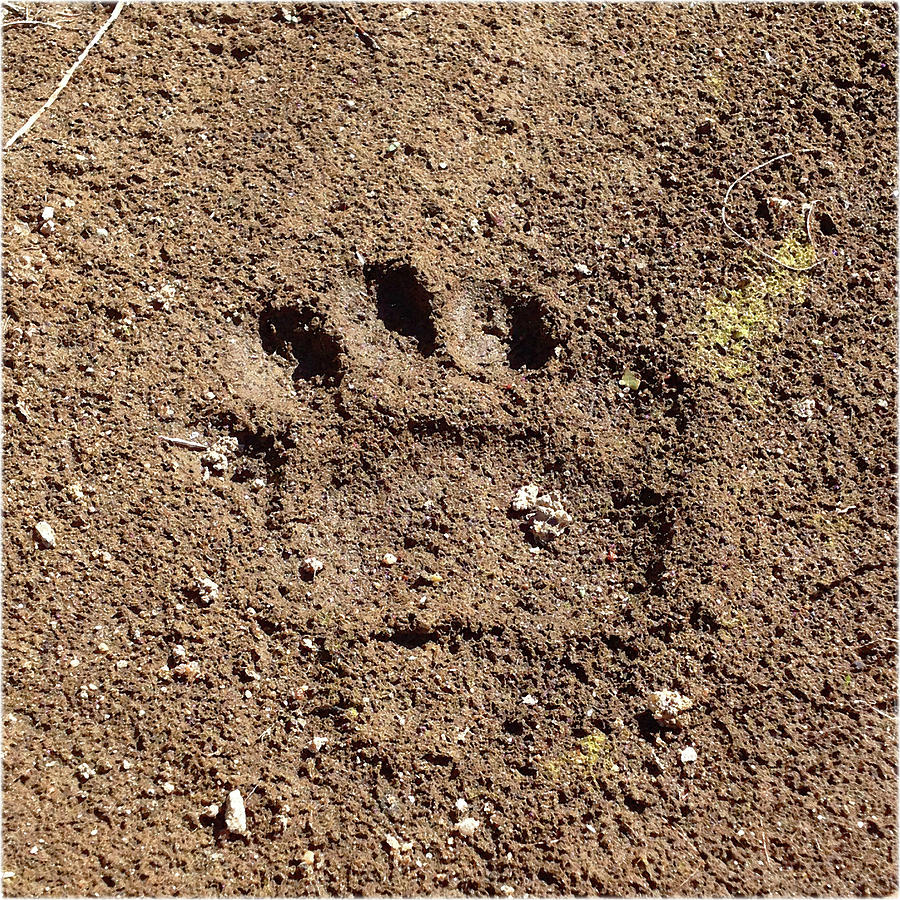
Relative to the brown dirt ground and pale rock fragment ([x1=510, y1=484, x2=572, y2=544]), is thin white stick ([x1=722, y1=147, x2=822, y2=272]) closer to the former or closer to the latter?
the brown dirt ground

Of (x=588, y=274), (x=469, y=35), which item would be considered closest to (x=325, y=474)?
(x=588, y=274)

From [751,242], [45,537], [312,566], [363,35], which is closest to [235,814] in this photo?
[312,566]

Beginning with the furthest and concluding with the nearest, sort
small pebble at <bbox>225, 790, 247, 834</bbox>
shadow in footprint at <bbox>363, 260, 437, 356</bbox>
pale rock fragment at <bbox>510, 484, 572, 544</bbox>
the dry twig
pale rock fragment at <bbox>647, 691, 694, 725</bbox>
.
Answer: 1. the dry twig
2. shadow in footprint at <bbox>363, 260, 437, 356</bbox>
3. pale rock fragment at <bbox>510, 484, 572, 544</bbox>
4. pale rock fragment at <bbox>647, 691, 694, 725</bbox>
5. small pebble at <bbox>225, 790, 247, 834</bbox>

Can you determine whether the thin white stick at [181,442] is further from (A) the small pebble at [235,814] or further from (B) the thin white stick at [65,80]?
(B) the thin white stick at [65,80]

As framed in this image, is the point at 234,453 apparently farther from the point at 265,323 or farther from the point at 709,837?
the point at 709,837

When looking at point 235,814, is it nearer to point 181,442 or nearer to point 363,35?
point 181,442

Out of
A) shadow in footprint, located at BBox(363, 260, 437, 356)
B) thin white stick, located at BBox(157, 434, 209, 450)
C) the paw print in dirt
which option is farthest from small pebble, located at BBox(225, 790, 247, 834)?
shadow in footprint, located at BBox(363, 260, 437, 356)

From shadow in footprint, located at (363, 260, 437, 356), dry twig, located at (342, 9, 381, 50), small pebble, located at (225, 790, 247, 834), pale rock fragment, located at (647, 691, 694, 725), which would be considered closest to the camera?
small pebble, located at (225, 790, 247, 834)
